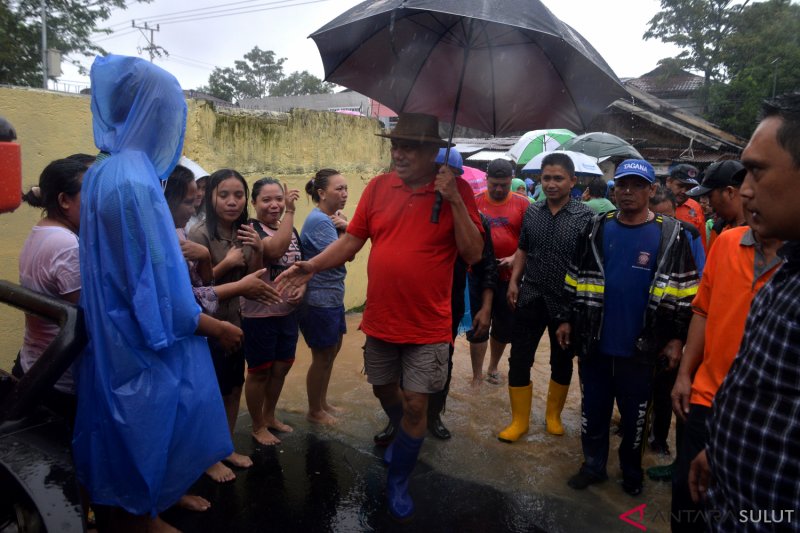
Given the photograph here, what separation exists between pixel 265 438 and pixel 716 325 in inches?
115

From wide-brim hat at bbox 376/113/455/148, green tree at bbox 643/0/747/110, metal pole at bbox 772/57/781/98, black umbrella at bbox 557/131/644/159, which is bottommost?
wide-brim hat at bbox 376/113/455/148

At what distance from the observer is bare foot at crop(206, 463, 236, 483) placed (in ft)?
11.1

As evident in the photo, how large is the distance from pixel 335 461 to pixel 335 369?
1.77 m

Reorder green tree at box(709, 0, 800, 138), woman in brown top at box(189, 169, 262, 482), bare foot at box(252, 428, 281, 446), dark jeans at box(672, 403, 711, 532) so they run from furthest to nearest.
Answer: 1. green tree at box(709, 0, 800, 138)
2. bare foot at box(252, 428, 281, 446)
3. woman in brown top at box(189, 169, 262, 482)
4. dark jeans at box(672, 403, 711, 532)

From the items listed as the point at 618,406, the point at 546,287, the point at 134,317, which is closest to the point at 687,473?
the point at 618,406

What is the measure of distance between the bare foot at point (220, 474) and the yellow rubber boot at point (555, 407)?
7.84 ft

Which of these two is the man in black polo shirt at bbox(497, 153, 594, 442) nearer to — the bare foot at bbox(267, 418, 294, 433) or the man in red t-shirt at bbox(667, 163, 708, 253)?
the bare foot at bbox(267, 418, 294, 433)

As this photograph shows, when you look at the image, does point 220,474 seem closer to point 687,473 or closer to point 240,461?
point 240,461

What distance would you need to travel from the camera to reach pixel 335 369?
18.0 ft

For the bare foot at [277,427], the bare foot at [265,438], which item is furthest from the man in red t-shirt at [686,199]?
the bare foot at [265,438]

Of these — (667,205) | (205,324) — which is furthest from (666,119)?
(205,324)

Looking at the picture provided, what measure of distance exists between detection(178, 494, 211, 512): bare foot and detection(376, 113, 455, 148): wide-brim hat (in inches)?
90.8

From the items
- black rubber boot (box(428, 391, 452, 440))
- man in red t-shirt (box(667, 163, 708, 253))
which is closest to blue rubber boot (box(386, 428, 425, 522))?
black rubber boot (box(428, 391, 452, 440))

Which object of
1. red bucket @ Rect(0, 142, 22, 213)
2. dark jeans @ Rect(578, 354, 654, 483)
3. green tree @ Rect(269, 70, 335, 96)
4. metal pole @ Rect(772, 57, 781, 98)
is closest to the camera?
red bucket @ Rect(0, 142, 22, 213)
